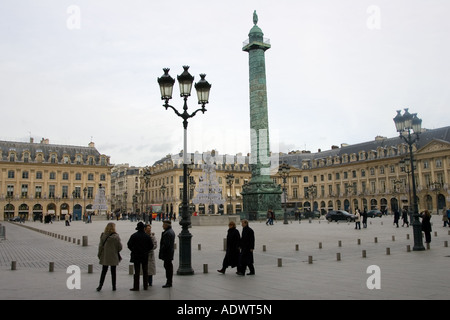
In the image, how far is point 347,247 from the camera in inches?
629

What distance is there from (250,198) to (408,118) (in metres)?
27.8

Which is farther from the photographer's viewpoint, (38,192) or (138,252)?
(38,192)

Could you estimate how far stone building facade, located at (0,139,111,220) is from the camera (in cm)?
7044

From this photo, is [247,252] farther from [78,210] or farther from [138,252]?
[78,210]

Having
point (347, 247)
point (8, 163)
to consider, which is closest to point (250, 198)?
→ point (347, 247)

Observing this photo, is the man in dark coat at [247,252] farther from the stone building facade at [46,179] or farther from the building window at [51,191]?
the building window at [51,191]

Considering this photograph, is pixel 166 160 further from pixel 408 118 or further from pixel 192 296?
pixel 192 296

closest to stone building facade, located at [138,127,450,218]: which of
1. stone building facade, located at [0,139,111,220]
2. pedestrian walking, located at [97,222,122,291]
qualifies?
stone building facade, located at [0,139,111,220]

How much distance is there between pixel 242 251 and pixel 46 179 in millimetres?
71443

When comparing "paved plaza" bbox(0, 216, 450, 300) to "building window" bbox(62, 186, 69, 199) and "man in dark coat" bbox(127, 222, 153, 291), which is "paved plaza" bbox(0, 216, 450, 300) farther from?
"building window" bbox(62, 186, 69, 199)

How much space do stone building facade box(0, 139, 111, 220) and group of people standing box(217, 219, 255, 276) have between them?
62.3 meters

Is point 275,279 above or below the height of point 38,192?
below

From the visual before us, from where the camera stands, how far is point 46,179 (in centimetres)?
7375

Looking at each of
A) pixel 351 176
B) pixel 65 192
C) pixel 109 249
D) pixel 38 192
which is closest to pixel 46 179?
pixel 38 192
